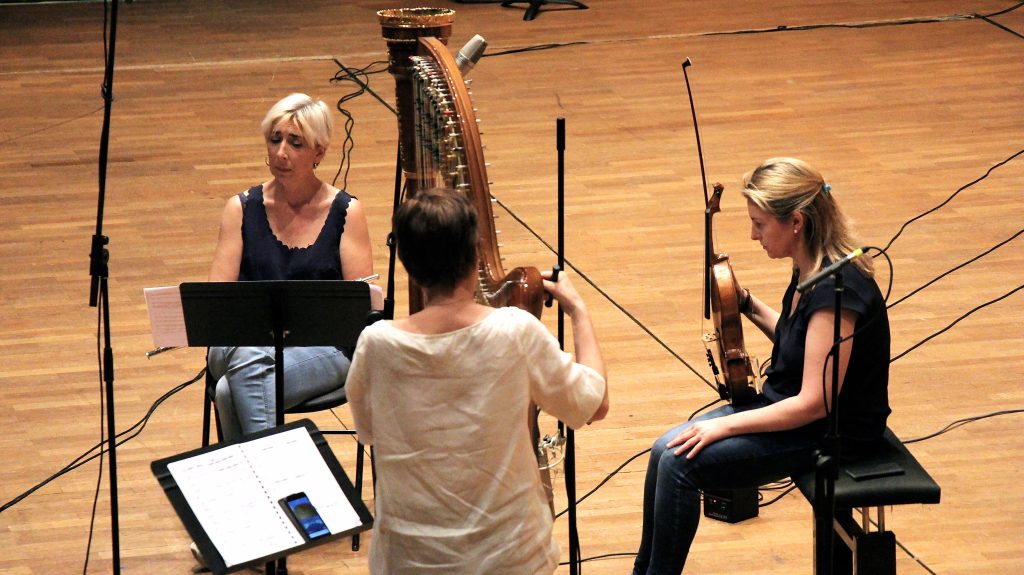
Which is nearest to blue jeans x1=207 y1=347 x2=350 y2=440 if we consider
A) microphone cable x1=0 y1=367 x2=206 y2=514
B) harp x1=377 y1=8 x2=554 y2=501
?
harp x1=377 y1=8 x2=554 y2=501

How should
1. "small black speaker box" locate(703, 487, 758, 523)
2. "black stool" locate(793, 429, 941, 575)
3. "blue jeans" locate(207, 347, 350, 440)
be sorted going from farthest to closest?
1. "small black speaker box" locate(703, 487, 758, 523)
2. "blue jeans" locate(207, 347, 350, 440)
3. "black stool" locate(793, 429, 941, 575)

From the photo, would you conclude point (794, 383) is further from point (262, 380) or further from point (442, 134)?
point (262, 380)

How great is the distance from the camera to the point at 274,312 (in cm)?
291

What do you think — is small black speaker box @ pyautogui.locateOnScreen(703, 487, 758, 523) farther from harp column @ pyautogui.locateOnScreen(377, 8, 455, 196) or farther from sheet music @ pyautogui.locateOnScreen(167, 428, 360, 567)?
sheet music @ pyautogui.locateOnScreen(167, 428, 360, 567)

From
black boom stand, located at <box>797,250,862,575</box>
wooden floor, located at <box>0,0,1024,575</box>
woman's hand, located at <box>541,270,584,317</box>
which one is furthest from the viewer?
wooden floor, located at <box>0,0,1024,575</box>

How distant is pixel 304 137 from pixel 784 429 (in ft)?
4.73

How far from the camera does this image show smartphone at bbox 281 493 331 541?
245 centimetres

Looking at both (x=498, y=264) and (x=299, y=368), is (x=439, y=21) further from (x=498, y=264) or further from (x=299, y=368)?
(x=299, y=368)

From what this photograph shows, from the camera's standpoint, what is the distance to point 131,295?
16.9 ft

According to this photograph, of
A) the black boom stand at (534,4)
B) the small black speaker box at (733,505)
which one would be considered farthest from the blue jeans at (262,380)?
the black boom stand at (534,4)

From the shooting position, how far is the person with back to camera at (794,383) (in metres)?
2.76

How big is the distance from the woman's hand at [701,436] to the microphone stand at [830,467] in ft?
0.83

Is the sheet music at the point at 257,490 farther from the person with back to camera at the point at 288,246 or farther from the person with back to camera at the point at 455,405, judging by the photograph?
the person with back to camera at the point at 288,246

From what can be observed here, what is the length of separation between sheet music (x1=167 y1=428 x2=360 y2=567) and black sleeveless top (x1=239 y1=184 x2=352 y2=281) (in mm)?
904
